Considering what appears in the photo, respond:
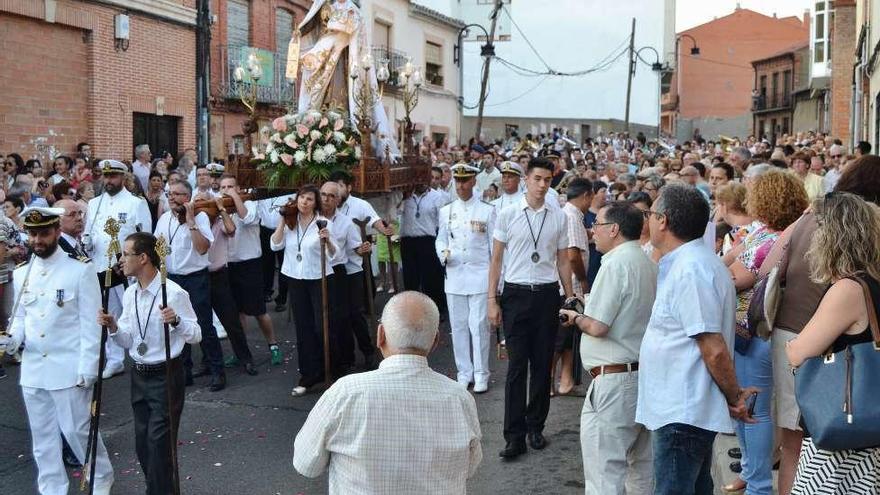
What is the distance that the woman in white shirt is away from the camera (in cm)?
854

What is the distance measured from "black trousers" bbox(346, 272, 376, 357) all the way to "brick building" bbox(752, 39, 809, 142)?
4991cm

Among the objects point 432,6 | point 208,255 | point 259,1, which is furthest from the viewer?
point 432,6

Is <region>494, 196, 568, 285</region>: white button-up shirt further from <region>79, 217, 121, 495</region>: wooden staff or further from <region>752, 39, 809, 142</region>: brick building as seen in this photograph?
<region>752, 39, 809, 142</region>: brick building

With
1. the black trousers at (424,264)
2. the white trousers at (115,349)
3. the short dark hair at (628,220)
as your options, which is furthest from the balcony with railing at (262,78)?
the short dark hair at (628,220)

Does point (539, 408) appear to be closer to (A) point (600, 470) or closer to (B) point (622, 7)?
(A) point (600, 470)

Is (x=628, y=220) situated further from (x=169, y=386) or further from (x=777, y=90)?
(x=777, y=90)

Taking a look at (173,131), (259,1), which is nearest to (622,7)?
(259,1)

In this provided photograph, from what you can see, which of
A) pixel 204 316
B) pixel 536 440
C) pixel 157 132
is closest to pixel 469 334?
pixel 536 440

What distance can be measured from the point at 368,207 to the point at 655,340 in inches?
233

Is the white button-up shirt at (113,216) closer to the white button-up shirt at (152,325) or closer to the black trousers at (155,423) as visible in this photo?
the white button-up shirt at (152,325)

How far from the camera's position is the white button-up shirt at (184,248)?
877 cm

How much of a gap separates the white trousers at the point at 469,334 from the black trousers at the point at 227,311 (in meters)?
2.15

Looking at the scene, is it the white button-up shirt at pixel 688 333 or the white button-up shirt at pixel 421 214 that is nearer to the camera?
the white button-up shirt at pixel 688 333

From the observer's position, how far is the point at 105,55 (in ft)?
57.9
